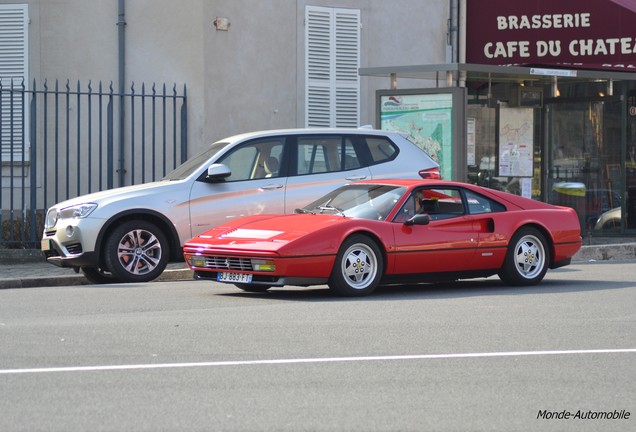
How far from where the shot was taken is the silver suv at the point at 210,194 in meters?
13.2

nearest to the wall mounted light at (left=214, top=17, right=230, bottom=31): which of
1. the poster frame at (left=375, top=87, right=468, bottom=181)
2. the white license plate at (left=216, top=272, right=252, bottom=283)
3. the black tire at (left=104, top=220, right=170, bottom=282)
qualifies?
the poster frame at (left=375, top=87, right=468, bottom=181)

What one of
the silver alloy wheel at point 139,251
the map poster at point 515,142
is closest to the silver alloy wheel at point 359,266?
the silver alloy wheel at point 139,251

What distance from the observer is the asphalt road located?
586cm

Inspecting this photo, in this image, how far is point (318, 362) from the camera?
→ 7.39 meters

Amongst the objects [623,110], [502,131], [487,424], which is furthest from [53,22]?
[487,424]

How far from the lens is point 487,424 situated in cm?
572

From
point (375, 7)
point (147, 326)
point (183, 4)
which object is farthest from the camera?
point (375, 7)

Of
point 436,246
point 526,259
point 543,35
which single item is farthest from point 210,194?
point 543,35

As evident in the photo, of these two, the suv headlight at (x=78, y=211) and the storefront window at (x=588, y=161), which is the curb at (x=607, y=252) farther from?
the suv headlight at (x=78, y=211)

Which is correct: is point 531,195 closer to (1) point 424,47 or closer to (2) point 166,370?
(1) point 424,47

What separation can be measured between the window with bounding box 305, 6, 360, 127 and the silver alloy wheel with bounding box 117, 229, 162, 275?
24.3 ft

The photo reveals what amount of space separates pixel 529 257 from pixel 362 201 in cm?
197

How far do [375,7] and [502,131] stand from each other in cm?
338

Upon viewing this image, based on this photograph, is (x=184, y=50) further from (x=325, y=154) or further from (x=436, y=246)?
(x=436, y=246)
